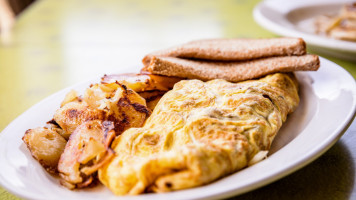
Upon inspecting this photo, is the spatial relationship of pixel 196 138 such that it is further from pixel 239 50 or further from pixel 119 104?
pixel 239 50

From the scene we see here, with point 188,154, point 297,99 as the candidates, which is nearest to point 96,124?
point 188,154

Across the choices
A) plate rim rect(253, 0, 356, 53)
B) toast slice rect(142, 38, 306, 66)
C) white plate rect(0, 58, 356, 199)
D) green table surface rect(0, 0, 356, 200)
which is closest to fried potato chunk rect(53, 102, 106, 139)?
white plate rect(0, 58, 356, 199)

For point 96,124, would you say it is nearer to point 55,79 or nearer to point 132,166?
point 132,166

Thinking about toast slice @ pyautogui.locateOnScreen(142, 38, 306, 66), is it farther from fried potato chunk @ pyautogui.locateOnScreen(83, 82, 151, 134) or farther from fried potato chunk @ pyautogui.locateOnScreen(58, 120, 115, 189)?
fried potato chunk @ pyautogui.locateOnScreen(58, 120, 115, 189)

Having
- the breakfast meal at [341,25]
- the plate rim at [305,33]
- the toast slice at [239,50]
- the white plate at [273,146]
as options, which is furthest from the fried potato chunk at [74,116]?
the breakfast meal at [341,25]

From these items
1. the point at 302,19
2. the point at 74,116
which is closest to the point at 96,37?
the point at 302,19
